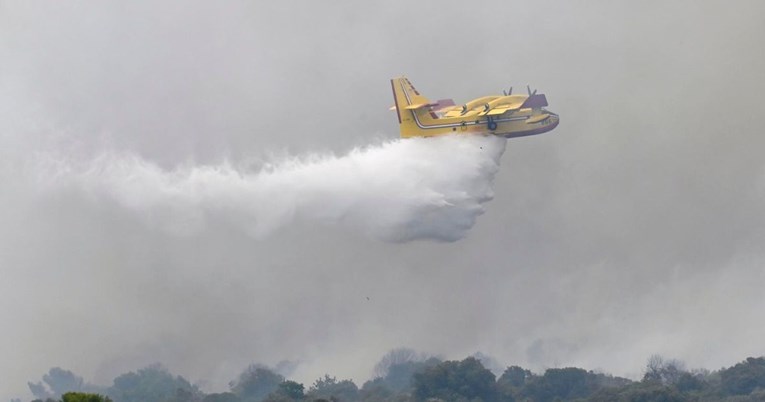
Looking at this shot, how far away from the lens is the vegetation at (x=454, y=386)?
307ft

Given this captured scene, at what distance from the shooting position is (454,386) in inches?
3738

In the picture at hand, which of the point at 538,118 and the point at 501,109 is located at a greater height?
the point at 501,109

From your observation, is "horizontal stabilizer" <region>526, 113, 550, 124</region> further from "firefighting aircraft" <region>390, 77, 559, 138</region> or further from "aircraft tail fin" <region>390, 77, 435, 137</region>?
"aircraft tail fin" <region>390, 77, 435, 137</region>

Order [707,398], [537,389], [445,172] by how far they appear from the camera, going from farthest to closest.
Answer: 1. [537,389]
2. [707,398]
3. [445,172]

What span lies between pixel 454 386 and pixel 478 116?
61.7ft

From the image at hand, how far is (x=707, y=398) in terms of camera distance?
93625 mm

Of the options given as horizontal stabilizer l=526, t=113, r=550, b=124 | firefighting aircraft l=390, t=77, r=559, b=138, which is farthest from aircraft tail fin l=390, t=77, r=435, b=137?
horizontal stabilizer l=526, t=113, r=550, b=124

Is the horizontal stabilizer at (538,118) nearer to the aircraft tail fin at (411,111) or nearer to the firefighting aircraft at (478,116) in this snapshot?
the firefighting aircraft at (478,116)

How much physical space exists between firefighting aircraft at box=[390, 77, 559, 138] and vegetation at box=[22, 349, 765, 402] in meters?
15.0

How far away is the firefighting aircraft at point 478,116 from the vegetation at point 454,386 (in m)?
15.0

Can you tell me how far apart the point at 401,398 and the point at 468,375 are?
13.1 feet

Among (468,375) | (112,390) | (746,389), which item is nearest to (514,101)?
(468,375)

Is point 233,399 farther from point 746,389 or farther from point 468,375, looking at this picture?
point 746,389

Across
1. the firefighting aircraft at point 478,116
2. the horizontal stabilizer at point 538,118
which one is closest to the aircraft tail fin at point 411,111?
the firefighting aircraft at point 478,116
